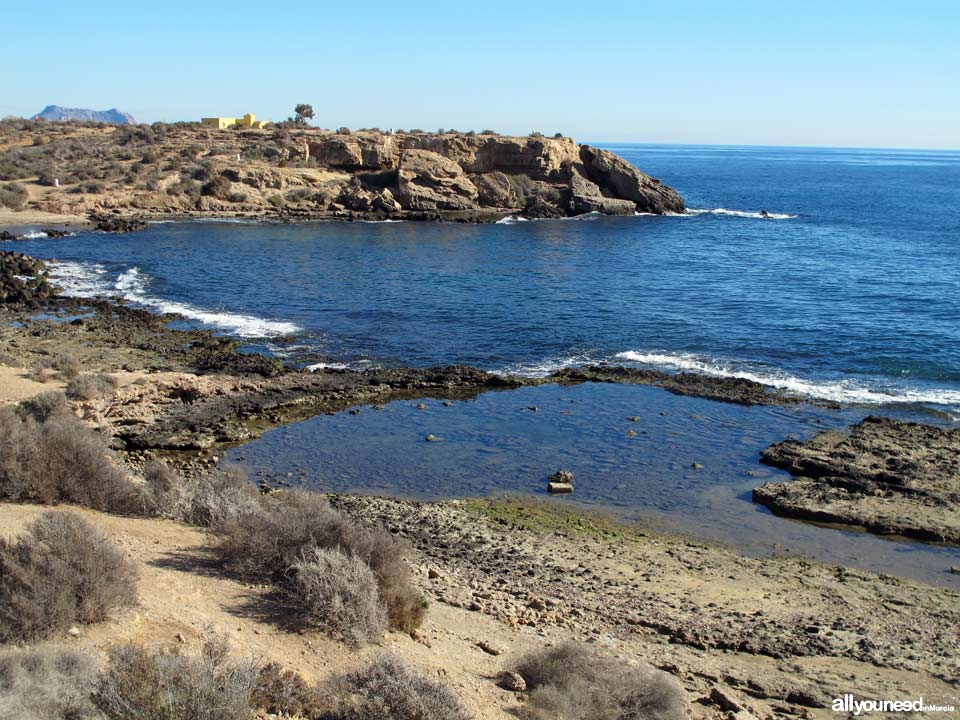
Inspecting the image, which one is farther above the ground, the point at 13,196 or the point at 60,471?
the point at 13,196

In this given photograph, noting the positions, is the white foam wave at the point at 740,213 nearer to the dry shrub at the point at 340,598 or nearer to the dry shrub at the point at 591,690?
the dry shrub at the point at 591,690

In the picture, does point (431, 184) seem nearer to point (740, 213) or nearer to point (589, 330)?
point (740, 213)

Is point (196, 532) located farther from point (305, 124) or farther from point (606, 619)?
point (305, 124)

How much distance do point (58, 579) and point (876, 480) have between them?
15.8 metres

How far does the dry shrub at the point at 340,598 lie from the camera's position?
28.3 ft

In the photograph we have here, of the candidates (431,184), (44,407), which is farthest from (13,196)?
(44,407)

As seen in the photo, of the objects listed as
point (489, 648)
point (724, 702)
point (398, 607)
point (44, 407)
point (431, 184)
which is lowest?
point (724, 702)

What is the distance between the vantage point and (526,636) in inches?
403

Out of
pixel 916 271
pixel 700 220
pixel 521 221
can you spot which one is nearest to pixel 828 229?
pixel 700 220

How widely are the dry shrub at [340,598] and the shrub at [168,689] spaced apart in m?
1.74

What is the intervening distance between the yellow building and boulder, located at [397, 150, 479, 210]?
1116 inches

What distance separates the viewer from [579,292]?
123ft

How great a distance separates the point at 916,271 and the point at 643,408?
28.3m

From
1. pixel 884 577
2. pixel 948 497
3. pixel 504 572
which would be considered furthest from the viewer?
pixel 948 497
